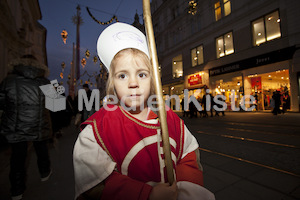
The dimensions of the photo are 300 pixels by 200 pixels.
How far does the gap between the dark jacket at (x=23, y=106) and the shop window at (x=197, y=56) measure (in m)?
16.5

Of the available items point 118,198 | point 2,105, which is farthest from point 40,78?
point 118,198

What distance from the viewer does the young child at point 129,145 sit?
78cm

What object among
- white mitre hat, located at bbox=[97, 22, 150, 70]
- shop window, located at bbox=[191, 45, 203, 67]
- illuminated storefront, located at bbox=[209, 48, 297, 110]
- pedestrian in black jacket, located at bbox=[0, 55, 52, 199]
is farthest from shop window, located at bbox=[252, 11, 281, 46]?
pedestrian in black jacket, located at bbox=[0, 55, 52, 199]

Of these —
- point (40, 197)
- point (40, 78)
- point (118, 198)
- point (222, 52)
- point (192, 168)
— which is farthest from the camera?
point (222, 52)

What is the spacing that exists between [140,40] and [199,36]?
56.4ft

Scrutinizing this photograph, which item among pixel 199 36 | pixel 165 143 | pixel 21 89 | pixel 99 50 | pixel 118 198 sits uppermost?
pixel 199 36

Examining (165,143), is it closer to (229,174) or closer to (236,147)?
(229,174)

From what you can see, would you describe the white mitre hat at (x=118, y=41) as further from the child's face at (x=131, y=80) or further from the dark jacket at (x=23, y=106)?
the dark jacket at (x=23, y=106)

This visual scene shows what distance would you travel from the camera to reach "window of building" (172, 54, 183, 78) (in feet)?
64.6

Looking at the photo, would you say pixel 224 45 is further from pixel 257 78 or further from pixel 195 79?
pixel 195 79

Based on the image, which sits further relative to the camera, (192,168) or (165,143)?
(192,168)

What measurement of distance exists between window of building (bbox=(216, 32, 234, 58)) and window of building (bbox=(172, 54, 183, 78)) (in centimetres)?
542

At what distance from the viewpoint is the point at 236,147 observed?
138 inches

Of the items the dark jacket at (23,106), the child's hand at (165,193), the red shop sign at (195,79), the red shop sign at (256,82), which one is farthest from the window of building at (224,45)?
the child's hand at (165,193)
